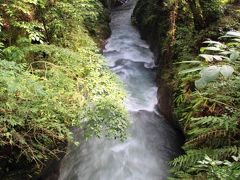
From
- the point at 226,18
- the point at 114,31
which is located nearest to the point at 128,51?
the point at 114,31

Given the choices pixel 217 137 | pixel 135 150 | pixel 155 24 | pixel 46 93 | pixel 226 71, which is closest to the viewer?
pixel 226 71

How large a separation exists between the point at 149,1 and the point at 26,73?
9438 mm

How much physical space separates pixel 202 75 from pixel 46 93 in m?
2.41

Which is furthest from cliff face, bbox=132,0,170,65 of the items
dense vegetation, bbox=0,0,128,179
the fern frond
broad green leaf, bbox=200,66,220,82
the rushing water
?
broad green leaf, bbox=200,66,220,82

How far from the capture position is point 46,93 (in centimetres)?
360

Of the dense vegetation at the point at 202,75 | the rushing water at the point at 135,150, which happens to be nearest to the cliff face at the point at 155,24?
the dense vegetation at the point at 202,75

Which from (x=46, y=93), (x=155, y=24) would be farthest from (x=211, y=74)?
(x=155, y=24)

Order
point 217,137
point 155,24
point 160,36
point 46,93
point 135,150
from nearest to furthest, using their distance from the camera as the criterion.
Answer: point 217,137, point 46,93, point 135,150, point 160,36, point 155,24

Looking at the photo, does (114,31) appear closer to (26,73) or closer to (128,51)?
(128,51)

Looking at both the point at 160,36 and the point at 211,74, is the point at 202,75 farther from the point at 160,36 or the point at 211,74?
the point at 160,36

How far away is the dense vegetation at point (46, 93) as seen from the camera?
3414mm

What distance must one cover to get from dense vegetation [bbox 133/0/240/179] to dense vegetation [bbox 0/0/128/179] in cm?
120

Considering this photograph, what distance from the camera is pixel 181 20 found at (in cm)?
795

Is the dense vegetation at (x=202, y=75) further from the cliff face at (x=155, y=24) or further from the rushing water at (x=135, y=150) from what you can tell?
the rushing water at (x=135, y=150)
